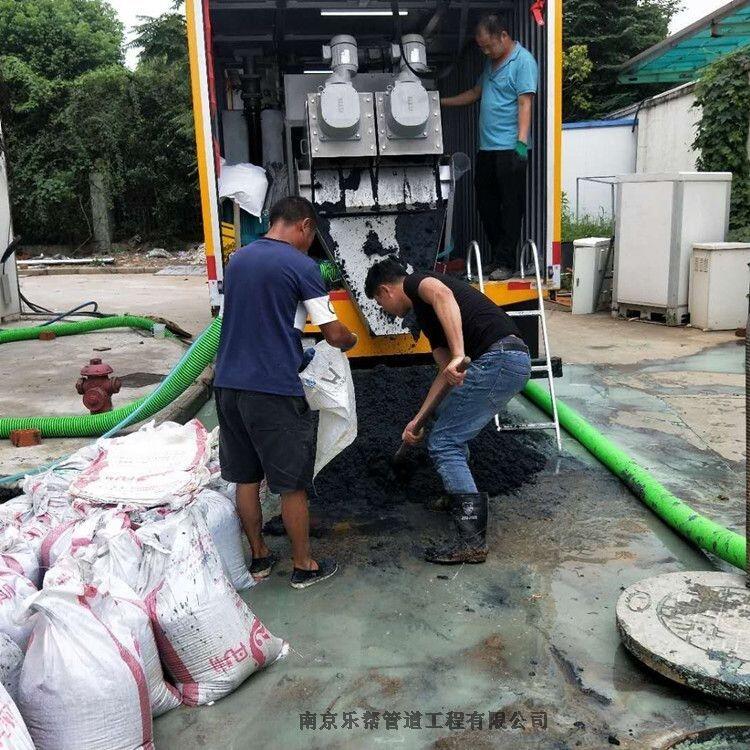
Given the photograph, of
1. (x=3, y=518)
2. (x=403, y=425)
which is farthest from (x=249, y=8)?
(x=3, y=518)

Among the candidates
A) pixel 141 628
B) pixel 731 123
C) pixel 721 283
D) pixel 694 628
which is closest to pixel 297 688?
pixel 141 628

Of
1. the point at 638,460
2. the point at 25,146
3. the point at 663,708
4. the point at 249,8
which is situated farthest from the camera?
the point at 25,146

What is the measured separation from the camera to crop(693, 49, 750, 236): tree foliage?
962 cm

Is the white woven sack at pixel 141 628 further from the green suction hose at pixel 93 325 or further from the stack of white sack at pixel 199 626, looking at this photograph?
the green suction hose at pixel 93 325

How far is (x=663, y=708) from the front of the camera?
2316 mm

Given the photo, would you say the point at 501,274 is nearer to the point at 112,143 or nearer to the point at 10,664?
the point at 10,664

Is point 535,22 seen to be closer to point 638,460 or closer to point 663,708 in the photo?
point 638,460

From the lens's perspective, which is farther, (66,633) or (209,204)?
(209,204)

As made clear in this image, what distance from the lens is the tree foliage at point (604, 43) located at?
19562mm

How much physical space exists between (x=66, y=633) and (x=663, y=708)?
1734 millimetres

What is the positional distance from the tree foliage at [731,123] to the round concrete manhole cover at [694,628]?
7.97 meters

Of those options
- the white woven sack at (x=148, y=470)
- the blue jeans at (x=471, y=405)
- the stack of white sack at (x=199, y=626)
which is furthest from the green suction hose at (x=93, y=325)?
the stack of white sack at (x=199, y=626)

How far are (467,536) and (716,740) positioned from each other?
128 cm

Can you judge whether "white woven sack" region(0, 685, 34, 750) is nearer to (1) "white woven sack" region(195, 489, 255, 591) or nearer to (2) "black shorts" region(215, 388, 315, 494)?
(1) "white woven sack" region(195, 489, 255, 591)
